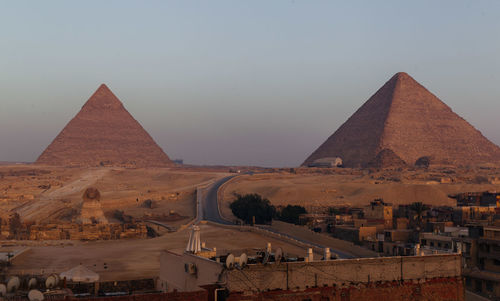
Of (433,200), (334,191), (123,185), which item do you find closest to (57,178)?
(123,185)

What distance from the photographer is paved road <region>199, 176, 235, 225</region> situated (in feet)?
188

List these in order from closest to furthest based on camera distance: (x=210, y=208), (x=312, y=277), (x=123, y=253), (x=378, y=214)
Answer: (x=312, y=277), (x=123, y=253), (x=378, y=214), (x=210, y=208)

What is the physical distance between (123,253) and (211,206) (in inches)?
1192

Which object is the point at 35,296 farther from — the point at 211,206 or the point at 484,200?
the point at 211,206

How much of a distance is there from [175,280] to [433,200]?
205 feet

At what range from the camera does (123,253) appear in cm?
3784

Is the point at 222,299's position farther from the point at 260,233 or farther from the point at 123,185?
the point at 123,185

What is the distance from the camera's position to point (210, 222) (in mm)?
52062

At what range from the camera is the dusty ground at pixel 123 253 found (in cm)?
3131

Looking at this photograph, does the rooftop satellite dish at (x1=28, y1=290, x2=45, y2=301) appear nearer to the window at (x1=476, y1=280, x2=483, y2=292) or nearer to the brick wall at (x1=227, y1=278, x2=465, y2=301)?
the brick wall at (x1=227, y1=278, x2=465, y2=301)

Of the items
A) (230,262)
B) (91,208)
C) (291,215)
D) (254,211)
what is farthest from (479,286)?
(91,208)

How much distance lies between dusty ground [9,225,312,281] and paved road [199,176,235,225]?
27.7 feet

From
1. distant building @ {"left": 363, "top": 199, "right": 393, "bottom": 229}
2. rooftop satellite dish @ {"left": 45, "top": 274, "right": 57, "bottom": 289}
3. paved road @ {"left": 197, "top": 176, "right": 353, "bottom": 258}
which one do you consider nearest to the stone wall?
rooftop satellite dish @ {"left": 45, "top": 274, "right": 57, "bottom": 289}

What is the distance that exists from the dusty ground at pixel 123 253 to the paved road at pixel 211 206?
27.7 ft
